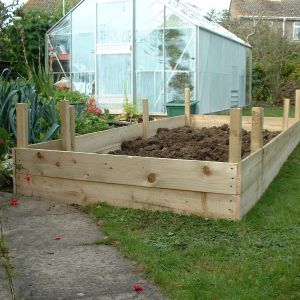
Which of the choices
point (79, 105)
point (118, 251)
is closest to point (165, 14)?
point (79, 105)

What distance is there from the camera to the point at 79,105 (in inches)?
360

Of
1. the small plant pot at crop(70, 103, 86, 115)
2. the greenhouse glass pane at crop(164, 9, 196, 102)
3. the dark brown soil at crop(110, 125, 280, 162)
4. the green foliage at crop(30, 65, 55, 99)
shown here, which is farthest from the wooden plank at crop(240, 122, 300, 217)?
the greenhouse glass pane at crop(164, 9, 196, 102)

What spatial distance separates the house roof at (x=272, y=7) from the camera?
36.8 meters

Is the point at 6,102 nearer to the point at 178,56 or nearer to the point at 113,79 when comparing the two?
the point at 178,56

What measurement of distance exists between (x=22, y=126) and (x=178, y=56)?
8.88 m

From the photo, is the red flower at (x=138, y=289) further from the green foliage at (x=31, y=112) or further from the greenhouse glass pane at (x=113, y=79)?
the greenhouse glass pane at (x=113, y=79)

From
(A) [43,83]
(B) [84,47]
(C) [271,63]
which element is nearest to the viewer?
(A) [43,83]

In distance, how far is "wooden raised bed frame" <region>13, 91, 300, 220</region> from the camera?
3.89m

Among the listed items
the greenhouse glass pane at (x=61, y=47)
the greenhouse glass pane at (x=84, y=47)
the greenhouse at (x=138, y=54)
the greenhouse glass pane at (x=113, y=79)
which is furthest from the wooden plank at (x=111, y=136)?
the greenhouse glass pane at (x=61, y=47)

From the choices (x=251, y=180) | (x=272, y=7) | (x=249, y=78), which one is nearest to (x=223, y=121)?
(x=251, y=180)

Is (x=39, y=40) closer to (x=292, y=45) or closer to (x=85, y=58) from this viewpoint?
(x=85, y=58)

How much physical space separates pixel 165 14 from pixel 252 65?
9.50 m

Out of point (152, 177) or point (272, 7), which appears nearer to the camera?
point (152, 177)

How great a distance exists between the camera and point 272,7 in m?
38.2
